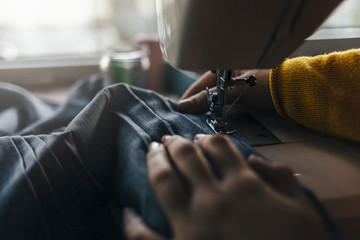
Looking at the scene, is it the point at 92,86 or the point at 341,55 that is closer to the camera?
the point at 341,55

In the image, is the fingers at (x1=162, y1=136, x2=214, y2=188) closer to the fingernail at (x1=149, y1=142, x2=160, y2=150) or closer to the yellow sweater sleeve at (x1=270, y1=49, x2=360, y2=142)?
the fingernail at (x1=149, y1=142, x2=160, y2=150)

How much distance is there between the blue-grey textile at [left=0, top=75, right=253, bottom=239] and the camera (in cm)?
40

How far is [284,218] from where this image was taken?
1.02 ft

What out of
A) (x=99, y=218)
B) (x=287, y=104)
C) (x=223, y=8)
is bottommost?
(x=99, y=218)

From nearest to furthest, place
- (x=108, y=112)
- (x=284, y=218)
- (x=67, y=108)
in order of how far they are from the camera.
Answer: (x=284, y=218), (x=108, y=112), (x=67, y=108)

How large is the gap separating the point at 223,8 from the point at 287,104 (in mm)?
284

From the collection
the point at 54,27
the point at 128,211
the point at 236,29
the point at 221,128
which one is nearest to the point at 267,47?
the point at 236,29

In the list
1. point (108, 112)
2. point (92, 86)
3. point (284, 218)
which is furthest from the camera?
point (92, 86)

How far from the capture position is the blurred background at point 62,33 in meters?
1.41

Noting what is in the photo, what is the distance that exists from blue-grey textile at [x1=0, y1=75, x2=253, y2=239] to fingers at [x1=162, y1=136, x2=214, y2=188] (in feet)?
0.17

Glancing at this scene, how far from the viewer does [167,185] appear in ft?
1.14

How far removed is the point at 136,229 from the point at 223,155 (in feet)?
0.47

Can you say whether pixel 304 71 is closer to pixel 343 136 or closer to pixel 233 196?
pixel 343 136

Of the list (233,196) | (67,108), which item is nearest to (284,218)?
(233,196)
